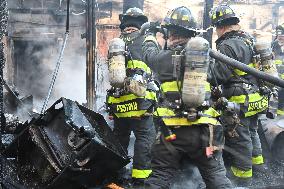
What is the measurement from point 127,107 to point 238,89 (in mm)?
1576

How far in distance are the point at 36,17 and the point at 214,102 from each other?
733 cm

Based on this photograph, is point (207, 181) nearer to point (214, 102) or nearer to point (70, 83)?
point (214, 102)

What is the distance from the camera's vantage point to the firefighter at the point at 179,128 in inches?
148

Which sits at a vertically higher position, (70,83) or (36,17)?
Result: (36,17)

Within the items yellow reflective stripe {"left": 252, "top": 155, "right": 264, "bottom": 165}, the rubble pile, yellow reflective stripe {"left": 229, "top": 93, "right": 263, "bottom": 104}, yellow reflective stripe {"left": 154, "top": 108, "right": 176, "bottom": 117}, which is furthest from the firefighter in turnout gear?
yellow reflective stripe {"left": 252, "top": 155, "right": 264, "bottom": 165}

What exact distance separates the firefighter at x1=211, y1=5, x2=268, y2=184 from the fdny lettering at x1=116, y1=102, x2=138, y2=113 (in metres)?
1.20

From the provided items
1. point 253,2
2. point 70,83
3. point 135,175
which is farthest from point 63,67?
point 253,2

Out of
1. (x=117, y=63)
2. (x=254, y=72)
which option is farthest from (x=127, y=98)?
(x=254, y=72)

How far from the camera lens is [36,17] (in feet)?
34.2

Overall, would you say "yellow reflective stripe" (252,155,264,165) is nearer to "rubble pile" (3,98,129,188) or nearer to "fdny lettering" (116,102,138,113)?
"fdny lettering" (116,102,138,113)

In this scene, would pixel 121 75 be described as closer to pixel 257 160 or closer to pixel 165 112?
pixel 165 112

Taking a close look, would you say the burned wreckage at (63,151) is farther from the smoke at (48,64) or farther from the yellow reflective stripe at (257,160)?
the smoke at (48,64)

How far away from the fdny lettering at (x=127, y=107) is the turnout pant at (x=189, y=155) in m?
1.22

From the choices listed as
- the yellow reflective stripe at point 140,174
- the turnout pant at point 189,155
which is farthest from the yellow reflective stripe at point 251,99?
the yellow reflective stripe at point 140,174
